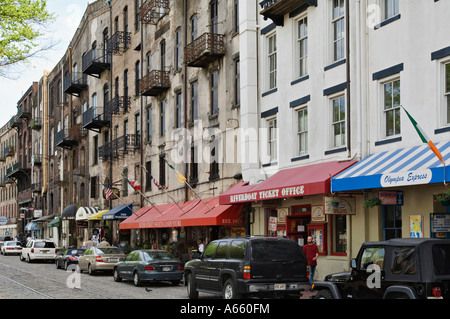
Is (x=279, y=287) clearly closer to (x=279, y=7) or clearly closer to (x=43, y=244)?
(x=279, y=7)

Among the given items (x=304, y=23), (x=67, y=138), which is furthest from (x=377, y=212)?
(x=67, y=138)

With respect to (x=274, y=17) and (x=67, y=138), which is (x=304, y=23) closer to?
(x=274, y=17)

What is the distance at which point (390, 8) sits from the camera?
19750mm

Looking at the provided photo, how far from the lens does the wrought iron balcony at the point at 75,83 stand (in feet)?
174

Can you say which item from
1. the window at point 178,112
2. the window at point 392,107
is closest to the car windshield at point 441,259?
the window at point 392,107

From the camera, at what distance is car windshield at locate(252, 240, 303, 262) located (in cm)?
1578

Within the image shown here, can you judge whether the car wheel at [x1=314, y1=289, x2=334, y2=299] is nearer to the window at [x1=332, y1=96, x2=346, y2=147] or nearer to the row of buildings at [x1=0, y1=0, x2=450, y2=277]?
the row of buildings at [x1=0, y1=0, x2=450, y2=277]

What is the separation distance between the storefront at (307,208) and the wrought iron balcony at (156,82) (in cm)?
1091

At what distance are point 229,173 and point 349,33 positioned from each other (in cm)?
1007

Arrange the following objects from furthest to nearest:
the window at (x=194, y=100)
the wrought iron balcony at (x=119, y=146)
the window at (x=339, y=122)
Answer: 1. the wrought iron balcony at (x=119, y=146)
2. the window at (x=194, y=100)
3. the window at (x=339, y=122)

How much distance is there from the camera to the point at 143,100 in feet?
131

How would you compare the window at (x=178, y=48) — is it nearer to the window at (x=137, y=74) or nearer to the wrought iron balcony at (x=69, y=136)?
the window at (x=137, y=74)

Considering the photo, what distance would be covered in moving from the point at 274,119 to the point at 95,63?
78.3 ft

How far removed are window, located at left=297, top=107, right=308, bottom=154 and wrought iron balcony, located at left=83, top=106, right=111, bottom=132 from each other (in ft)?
79.0
